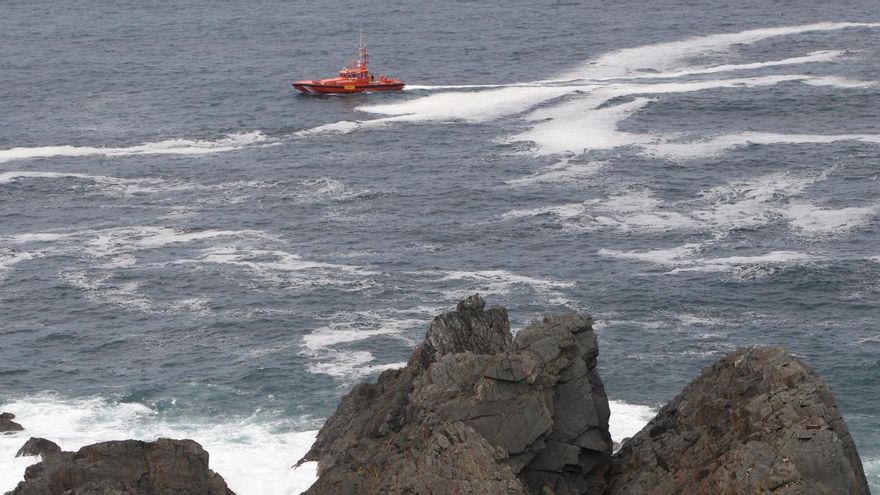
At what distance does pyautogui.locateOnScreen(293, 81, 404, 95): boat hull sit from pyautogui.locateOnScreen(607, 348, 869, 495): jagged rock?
121 m

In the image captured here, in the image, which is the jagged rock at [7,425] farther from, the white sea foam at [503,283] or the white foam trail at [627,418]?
the white sea foam at [503,283]

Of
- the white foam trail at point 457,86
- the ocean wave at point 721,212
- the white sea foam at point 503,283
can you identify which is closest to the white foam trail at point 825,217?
the ocean wave at point 721,212

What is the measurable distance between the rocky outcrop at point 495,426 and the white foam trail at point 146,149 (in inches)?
3705

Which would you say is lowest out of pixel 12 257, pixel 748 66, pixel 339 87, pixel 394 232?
pixel 12 257

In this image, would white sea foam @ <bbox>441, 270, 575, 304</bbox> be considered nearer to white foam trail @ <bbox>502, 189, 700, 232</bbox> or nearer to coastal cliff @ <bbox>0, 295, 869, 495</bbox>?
white foam trail @ <bbox>502, 189, 700, 232</bbox>

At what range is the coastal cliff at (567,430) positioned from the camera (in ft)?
206

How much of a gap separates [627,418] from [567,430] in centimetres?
2325

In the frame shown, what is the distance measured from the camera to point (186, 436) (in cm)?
9250

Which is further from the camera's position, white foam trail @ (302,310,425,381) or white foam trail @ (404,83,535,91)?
white foam trail @ (404,83,535,91)

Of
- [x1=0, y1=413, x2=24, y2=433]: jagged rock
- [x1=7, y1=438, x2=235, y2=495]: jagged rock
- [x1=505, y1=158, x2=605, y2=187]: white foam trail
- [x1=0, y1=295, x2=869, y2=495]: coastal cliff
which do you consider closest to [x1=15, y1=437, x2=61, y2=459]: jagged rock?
[x1=0, y1=413, x2=24, y2=433]: jagged rock

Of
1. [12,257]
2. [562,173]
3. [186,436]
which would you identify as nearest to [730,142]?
[562,173]

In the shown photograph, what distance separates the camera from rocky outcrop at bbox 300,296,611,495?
66438 mm

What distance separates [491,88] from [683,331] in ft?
275

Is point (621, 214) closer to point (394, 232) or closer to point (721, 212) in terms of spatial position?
point (721, 212)
